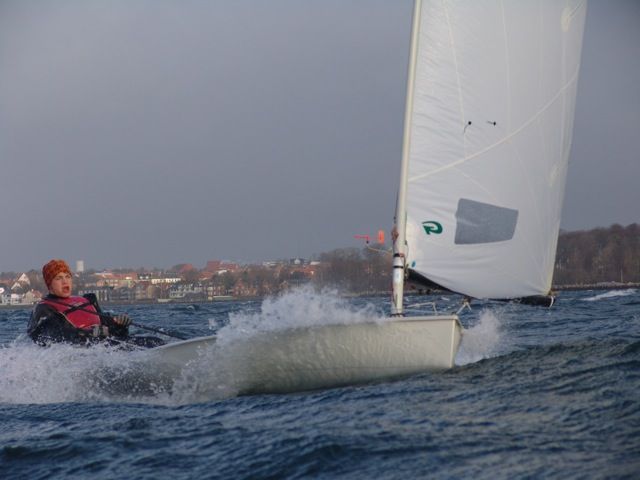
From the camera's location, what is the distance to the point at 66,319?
30.3ft

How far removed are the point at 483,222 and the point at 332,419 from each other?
2.96 m

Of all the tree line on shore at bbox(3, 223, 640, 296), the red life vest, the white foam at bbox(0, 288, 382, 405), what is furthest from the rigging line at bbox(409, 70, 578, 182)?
the tree line on shore at bbox(3, 223, 640, 296)

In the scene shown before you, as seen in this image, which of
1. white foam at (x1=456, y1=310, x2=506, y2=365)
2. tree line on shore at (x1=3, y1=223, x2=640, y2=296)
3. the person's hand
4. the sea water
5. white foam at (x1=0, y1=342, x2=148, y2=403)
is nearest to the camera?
the sea water

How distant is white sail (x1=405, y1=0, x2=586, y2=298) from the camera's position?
851 cm

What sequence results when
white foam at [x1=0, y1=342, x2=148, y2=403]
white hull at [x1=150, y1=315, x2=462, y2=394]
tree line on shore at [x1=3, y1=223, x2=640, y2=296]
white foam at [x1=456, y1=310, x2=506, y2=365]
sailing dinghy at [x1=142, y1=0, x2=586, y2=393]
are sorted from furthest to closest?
tree line on shore at [x1=3, y1=223, x2=640, y2=296]
white foam at [x1=456, y1=310, x2=506, y2=365]
white foam at [x1=0, y1=342, x2=148, y2=403]
sailing dinghy at [x1=142, y1=0, x2=586, y2=393]
white hull at [x1=150, y1=315, x2=462, y2=394]

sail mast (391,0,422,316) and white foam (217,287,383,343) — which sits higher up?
sail mast (391,0,422,316)

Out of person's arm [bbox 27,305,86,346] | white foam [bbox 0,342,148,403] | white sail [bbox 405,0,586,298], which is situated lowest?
white foam [bbox 0,342,148,403]

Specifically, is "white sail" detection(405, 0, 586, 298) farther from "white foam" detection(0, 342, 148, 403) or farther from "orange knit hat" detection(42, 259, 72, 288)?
"orange knit hat" detection(42, 259, 72, 288)

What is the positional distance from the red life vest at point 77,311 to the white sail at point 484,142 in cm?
336

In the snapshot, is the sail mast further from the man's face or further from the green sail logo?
the man's face

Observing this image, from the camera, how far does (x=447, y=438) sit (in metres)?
5.75

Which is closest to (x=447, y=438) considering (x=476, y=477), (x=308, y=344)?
(x=476, y=477)

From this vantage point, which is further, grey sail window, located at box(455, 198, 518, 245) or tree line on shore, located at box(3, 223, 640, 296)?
tree line on shore, located at box(3, 223, 640, 296)

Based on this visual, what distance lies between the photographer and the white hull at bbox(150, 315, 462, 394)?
7.62 m
